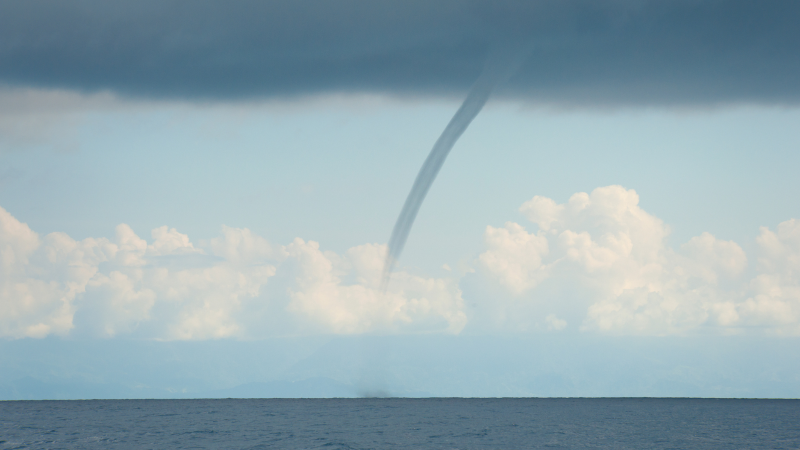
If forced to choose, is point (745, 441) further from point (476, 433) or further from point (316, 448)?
point (316, 448)

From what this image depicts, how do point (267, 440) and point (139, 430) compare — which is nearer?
point (267, 440)

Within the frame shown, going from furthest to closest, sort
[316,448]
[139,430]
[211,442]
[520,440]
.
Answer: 1. [139,430]
2. [520,440]
3. [211,442]
4. [316,448]

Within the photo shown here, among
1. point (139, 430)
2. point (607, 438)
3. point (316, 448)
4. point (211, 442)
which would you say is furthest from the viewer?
point (139, 430)

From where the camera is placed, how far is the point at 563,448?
343 ft

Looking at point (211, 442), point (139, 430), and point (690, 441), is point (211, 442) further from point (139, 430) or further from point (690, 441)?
point (690, 441)

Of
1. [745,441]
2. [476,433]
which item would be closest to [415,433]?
[476,433]

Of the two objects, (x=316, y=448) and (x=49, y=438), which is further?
(x=49, y=438)

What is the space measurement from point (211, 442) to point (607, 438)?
75.0m

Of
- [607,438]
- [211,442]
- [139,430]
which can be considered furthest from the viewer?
[139,430]

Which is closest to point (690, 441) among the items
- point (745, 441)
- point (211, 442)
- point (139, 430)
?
point (745, 441)

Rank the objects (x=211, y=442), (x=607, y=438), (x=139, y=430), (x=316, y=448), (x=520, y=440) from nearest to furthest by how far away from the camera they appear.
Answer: (x=316, y=448) → (x=211, y=442) → (x=520, y=440) → (x=607, y=438) → (x=139, y=430)

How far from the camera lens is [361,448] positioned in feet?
324

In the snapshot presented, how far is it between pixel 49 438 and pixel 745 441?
130150 millimetres

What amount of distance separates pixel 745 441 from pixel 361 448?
74576 millimetres
